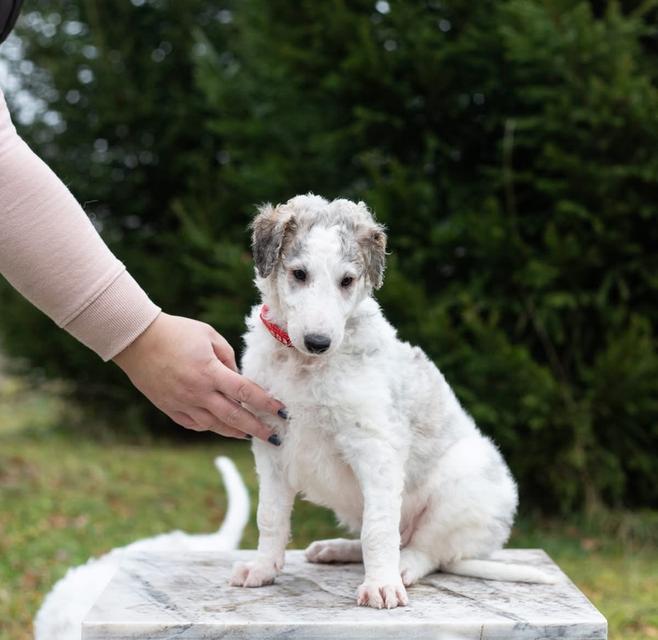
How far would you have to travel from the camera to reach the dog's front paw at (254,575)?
316 cm

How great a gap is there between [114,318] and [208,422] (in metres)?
0.54

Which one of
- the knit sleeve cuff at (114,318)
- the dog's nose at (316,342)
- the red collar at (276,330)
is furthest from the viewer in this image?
the red collar at (276,330)

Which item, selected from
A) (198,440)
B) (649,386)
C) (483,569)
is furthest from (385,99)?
(198,440)

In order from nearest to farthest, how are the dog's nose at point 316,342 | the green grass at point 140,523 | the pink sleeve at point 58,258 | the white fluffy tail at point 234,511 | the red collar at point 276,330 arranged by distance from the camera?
the pink sleeve at point 58,258 < the dog's nose at point 316,342 < the red collar at point 276,330 < the white fluffy tail at point 234,511 < the green grass at point 140,523

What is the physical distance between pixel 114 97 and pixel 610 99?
5780mm

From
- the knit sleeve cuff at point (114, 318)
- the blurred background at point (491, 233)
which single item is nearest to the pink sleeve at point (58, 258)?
the knit sleeve cuff at point (114, 318)

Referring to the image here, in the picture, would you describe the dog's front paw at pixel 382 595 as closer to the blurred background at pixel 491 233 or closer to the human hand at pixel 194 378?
the human hand at pixel 194 378

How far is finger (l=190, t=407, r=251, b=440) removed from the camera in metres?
2.90

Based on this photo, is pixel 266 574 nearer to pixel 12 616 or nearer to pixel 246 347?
pixel 246 347

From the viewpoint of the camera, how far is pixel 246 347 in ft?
10.7

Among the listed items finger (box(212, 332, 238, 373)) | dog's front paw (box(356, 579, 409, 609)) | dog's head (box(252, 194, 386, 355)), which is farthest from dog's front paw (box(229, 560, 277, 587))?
dog's head (box(252, 194, 386, 355))

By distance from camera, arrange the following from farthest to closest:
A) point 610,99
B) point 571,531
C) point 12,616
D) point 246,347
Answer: point 571,531, point 610,99, point 12,616, point 246,347

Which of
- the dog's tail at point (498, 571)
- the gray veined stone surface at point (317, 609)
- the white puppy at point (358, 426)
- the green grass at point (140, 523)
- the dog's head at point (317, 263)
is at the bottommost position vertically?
the green grass at point (140, 523)

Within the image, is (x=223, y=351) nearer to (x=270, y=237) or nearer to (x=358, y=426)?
(x=270, y=237)
